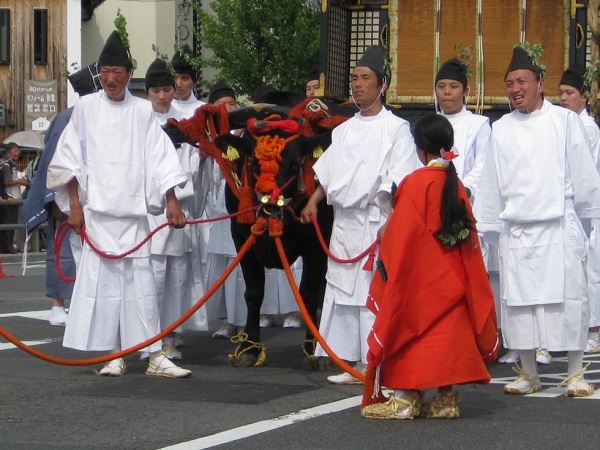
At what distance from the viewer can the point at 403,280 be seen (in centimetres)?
753

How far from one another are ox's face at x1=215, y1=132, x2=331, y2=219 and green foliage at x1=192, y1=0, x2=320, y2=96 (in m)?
22.5

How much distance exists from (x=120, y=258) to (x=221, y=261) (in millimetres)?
2504

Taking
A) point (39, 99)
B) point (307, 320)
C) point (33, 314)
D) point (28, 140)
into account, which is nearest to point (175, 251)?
point (307, 320)

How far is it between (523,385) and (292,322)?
4.20 metres

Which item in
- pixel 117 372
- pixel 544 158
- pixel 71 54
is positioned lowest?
Answer: pixel 117 372

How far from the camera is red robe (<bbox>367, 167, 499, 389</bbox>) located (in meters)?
7.45

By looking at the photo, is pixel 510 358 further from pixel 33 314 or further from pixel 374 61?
pixel 33 314

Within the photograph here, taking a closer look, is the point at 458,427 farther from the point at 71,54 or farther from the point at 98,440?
the point at 71,54

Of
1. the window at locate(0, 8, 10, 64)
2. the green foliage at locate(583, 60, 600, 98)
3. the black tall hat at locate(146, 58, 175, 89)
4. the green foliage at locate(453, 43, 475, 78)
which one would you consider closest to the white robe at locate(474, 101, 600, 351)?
the black tall hat at locate(146, 58, 175, 89)

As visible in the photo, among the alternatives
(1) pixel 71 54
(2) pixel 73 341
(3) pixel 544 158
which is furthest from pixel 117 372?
(1) pixel 71 54

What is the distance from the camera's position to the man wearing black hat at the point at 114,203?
916cm

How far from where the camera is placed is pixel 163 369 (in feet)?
30.0

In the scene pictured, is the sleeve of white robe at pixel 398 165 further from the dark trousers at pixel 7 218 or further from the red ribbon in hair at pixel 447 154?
the dark trousers at pixel 7 218

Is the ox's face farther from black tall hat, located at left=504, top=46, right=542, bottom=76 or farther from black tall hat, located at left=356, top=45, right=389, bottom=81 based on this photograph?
black tall hat, located at left=504, top=46, right=542, bottom=76
